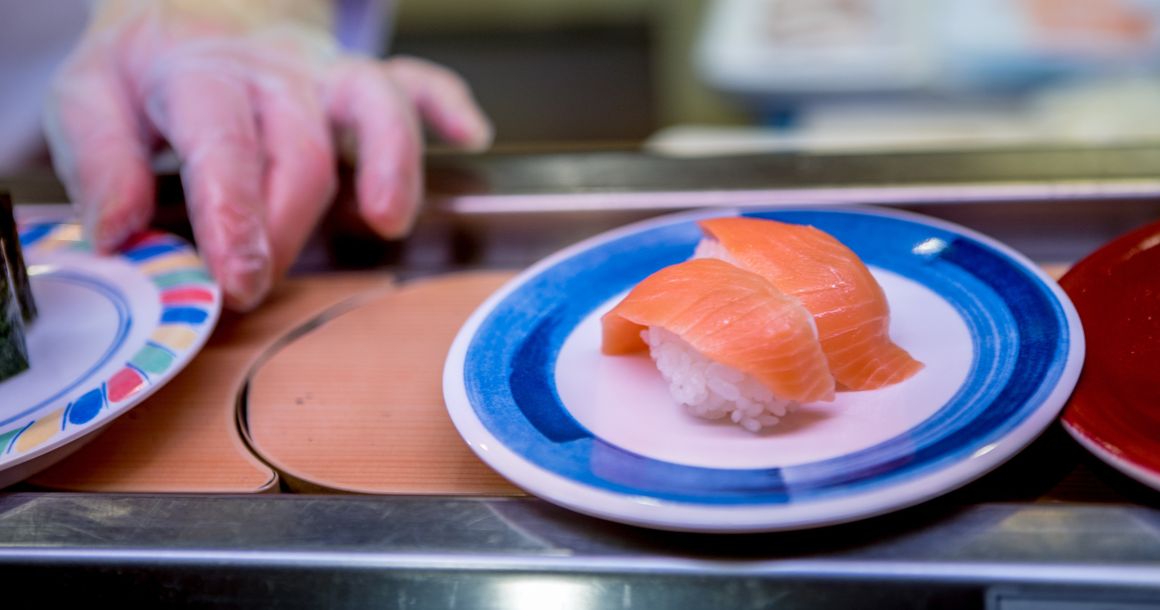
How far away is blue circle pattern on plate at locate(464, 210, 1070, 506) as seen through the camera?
0.64m

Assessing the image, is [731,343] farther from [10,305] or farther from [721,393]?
[10,305]

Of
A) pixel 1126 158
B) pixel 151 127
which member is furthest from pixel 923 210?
pixel 151 127

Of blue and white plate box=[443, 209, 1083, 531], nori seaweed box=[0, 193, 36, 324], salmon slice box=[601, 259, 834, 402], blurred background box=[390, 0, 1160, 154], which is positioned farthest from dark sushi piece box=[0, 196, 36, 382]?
blurred background box=[390, 0, 1160, 154]

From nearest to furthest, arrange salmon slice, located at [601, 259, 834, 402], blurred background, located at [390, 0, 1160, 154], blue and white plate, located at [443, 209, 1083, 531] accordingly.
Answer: blue and white plate, located at [443, 209, 1083, 531], salmon slice, located at [601, 259, 834, 402], blurred background, located at [390, 0, 1160, 154]

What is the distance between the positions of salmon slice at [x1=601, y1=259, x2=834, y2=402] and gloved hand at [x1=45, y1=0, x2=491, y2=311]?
45 cm

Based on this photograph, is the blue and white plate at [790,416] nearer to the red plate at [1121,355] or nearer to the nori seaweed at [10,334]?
the red plate at [1121,355]

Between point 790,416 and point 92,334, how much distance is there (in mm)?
690

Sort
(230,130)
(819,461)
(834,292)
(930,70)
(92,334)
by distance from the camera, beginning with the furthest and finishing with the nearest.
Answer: (930,70) → (230,130) → (92,334) → (834,292) → (819,461)

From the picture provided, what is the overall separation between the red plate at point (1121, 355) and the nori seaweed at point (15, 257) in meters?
0.89

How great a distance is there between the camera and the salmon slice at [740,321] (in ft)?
2.36

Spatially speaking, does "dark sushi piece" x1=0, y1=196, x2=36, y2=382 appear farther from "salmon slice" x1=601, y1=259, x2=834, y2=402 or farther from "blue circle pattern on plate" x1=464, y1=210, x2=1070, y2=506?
"salmon slice" x1=601, y1=259, x2=834, y2=402

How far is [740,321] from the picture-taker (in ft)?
2.43

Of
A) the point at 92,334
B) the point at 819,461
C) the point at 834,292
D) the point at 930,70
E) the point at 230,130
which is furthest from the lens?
the point at 930,70

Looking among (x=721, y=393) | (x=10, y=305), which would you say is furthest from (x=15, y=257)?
(x=721, y=393)
